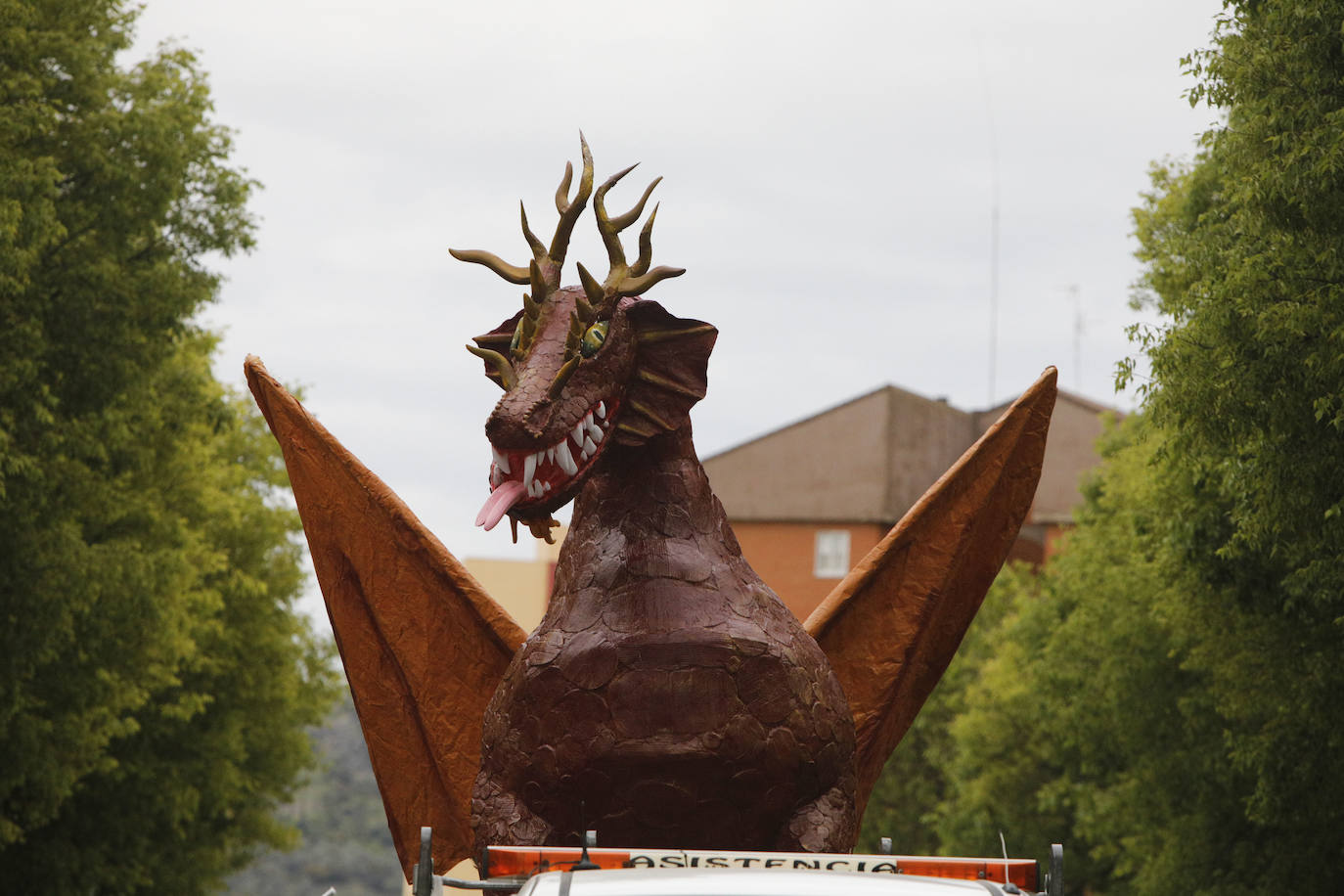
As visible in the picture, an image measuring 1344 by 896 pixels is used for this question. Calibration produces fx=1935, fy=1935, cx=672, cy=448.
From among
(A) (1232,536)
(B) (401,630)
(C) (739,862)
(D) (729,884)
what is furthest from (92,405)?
(D) (729,884)

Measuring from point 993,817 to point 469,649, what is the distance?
2137 cm

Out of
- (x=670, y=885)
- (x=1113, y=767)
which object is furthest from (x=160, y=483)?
(x=670, y=885)

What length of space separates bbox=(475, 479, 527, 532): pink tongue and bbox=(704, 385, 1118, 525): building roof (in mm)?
34452

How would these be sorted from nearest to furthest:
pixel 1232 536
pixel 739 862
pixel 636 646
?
pixel 739 862 < pixel 636 646 < pixel 1232 536

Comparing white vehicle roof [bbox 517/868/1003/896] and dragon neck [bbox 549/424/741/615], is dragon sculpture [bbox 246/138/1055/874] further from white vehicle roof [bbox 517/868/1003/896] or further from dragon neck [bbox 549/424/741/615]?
white vehicle roof [bbox 517/868/1003/896]

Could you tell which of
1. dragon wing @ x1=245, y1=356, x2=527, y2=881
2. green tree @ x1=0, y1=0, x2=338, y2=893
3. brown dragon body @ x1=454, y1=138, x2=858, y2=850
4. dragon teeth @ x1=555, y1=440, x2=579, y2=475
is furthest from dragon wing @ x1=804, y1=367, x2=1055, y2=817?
green tree @ x1=0, y1=0, x2=338, y2=893

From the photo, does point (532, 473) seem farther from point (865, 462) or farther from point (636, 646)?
point (865, 462)

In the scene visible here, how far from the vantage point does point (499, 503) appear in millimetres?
6582

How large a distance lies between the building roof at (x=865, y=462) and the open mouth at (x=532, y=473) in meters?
34.3

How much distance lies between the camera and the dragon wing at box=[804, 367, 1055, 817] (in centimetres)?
834

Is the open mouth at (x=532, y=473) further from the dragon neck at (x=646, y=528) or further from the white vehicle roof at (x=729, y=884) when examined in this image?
the white vehicle roof at (x=729, y=884)

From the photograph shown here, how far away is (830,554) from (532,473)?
3543 cm

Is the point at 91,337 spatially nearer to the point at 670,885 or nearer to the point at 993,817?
the point at 670,885

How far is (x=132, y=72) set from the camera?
1623cm
